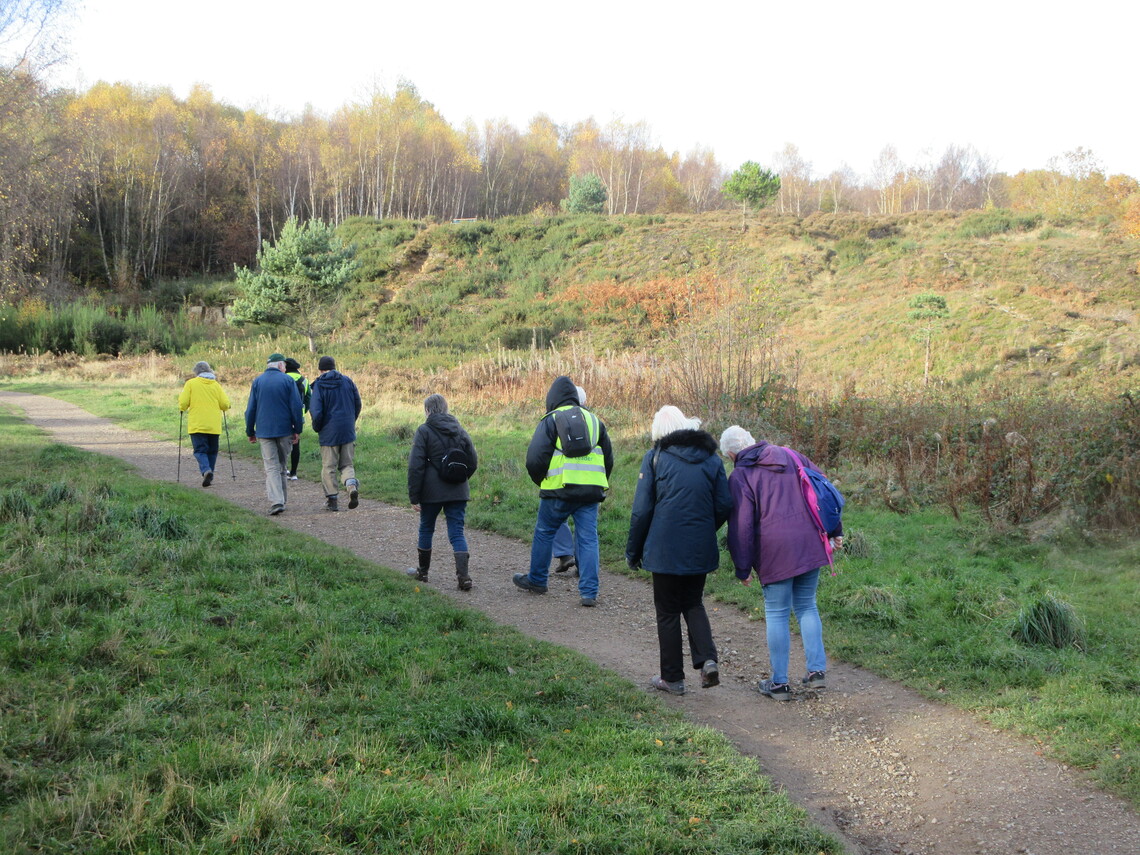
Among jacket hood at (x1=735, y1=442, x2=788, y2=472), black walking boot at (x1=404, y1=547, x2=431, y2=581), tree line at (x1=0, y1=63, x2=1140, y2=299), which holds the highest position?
tree line at (x1=0, y1=63, x2=1140, y2=299)

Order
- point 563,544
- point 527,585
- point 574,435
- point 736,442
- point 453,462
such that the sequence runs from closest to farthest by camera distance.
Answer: point 736,442 → point 574,435 → point 453,462 → point 527,585 → point 563,544

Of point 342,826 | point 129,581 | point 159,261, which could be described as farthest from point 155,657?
point 159,261

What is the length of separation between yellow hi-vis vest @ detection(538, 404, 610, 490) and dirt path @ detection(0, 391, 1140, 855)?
3.71ft

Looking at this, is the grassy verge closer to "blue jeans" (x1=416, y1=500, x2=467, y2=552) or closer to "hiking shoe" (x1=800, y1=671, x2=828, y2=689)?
"hiking shoe" (x1=800, y1=671, x2=828, y2=689)

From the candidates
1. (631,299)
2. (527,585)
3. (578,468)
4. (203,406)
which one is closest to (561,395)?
A: (578,468)

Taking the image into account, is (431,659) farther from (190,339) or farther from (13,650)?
(190,339)

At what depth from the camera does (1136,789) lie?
13.7 ft

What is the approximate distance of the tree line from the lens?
54.2 m

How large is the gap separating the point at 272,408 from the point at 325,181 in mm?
60300

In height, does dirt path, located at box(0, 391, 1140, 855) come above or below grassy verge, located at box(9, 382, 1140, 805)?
below

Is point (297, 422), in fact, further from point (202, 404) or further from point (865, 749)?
point (865, 749)

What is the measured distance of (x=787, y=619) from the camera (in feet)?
18.4

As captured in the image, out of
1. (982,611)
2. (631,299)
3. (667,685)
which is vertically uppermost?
(631,299)

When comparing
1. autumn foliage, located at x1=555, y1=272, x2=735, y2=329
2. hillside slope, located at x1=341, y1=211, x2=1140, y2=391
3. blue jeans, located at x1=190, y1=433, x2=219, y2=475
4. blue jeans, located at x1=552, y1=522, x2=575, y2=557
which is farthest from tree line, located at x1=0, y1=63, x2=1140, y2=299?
blue jeans, located at x1=552, y1=522, x2=575, y2=557
